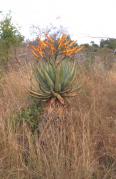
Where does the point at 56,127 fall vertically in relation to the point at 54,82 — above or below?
below

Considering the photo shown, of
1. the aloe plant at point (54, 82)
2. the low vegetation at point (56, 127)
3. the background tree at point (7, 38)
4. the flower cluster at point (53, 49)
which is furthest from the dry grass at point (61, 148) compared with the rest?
the background tree at point (7, 38)

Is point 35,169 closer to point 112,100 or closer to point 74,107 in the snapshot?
point 74,107

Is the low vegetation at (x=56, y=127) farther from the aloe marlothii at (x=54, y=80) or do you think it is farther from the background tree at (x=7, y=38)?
the background tree at (x=7, y=38)

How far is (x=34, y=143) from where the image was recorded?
3902 millimetres

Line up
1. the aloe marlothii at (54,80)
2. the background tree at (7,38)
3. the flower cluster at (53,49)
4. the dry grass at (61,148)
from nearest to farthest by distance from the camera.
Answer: the dry grass at (61,148), the aloe marlothii at (54,80), the flower cluster at (53,49), the background tree at (7,38)

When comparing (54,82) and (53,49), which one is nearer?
(54,82)

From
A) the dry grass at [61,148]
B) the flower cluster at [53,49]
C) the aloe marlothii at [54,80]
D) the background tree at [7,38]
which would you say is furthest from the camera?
the background tree at [7,38]

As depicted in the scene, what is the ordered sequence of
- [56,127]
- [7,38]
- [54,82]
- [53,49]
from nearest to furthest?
[56,127], [54,82], [53,49], [7,38]

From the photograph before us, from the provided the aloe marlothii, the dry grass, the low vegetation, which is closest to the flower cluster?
the low vegetation

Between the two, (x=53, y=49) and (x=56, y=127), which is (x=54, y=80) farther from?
(x=56, y=127)

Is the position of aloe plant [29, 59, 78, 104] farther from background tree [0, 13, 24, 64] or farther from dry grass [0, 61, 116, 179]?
background tree [0, 13, 24, 64]

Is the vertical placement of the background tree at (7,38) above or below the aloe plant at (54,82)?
above

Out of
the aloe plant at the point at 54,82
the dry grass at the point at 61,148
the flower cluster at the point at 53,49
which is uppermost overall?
the flower cluster at the point at 53,49

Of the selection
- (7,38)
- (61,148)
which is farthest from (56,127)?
(7,38)
